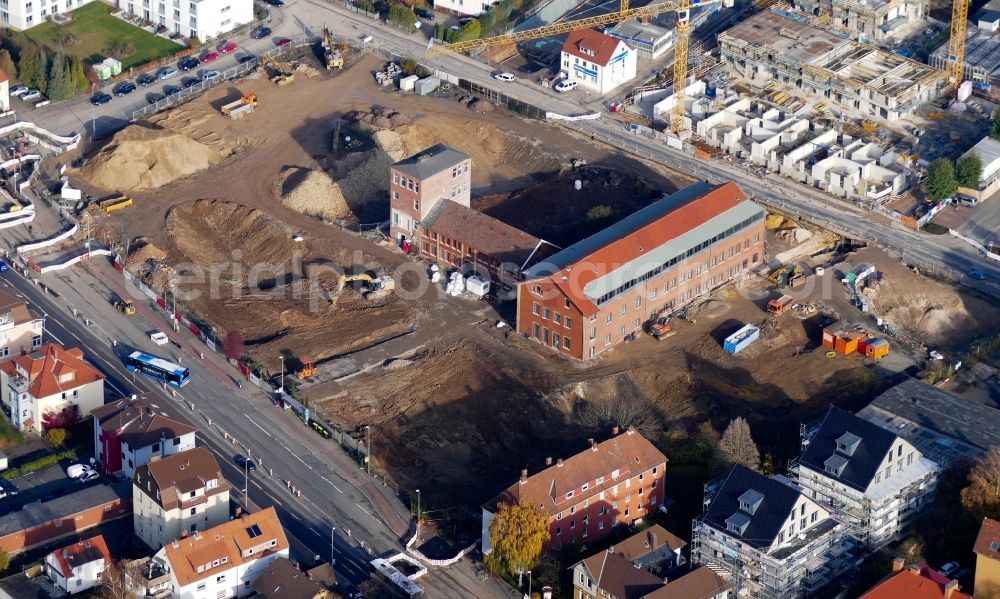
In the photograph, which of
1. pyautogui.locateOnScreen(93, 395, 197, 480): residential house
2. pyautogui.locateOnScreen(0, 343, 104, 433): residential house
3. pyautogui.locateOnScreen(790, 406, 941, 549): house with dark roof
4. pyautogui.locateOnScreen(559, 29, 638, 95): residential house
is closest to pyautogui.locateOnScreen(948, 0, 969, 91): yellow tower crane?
pyautogui.locateOnScreen(559, 29, 638, 95): residential house

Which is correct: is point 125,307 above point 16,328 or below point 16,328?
below

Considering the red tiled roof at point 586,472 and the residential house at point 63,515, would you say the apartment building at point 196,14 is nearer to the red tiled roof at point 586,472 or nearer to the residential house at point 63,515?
the residential house at point 63,515

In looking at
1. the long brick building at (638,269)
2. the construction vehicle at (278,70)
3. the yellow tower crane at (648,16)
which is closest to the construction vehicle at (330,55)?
the construction vehicle at (278,70)

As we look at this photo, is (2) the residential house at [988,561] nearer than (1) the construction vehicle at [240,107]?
Yes

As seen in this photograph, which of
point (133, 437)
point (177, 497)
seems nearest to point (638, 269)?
point (133, 437)

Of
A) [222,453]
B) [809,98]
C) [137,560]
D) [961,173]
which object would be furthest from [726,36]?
[137,560]

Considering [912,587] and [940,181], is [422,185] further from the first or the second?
[912,587]
